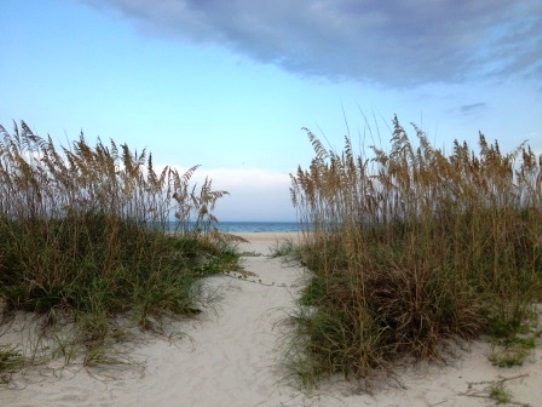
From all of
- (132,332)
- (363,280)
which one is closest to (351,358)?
(363,280)

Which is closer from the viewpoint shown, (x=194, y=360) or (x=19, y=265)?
(x=194, y=360)

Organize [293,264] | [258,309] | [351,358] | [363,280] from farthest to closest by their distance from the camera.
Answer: [293,264]
[258,309]
[363,280]
[351,358]

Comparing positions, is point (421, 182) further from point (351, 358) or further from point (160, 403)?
point (160, 403)

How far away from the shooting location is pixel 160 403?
423cm

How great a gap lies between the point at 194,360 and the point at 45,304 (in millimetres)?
1824

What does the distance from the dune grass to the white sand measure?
36 cm

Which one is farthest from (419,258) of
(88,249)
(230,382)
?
(88,249)

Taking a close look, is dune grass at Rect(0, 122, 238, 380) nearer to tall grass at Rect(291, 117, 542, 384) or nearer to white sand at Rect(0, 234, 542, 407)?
white sand at Rect(0, 234, 542, 407)

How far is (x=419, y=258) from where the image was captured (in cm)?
488

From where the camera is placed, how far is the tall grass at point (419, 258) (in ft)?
15.1

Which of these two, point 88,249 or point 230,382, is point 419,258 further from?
point 88,249

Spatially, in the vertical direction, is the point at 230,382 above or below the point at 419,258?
below

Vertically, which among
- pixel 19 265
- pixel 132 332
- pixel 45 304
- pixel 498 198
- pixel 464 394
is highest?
pixel 498 198

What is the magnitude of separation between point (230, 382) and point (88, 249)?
259 centimetres
